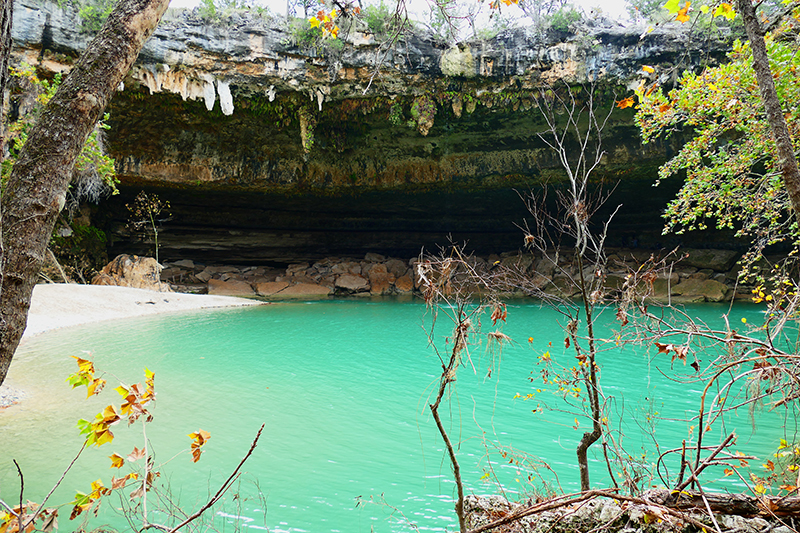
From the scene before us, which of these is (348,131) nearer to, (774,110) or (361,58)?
(361,58)

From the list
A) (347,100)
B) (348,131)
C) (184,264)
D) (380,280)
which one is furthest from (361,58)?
(184,264)

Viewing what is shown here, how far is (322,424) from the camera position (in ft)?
13.5

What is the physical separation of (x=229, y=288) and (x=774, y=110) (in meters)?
17.3

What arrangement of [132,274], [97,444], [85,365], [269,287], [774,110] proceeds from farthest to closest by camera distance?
1. [269,287]
2. [132,274]
3. [774,110]
4. [85,365]
5. [97,444]

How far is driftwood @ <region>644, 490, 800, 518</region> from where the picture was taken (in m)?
1.31

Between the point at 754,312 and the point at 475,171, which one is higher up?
the point at 475,171

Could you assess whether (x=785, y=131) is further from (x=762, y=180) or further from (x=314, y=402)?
(x=314, y=402)

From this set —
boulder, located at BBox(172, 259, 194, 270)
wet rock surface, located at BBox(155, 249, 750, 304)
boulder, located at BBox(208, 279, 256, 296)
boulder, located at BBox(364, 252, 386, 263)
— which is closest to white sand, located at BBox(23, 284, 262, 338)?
boulder, located at BBox(208, 279, 256, 296)

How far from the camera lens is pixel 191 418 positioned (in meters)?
4.16

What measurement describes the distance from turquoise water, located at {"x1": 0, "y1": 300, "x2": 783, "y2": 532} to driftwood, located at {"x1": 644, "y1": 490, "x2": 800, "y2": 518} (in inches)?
35.3

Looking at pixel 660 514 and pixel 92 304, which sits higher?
pixel 660 514

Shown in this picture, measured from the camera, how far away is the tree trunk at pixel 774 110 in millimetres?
2119

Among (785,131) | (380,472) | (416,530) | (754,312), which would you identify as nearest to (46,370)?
(380,472)

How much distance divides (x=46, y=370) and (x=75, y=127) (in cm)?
588
